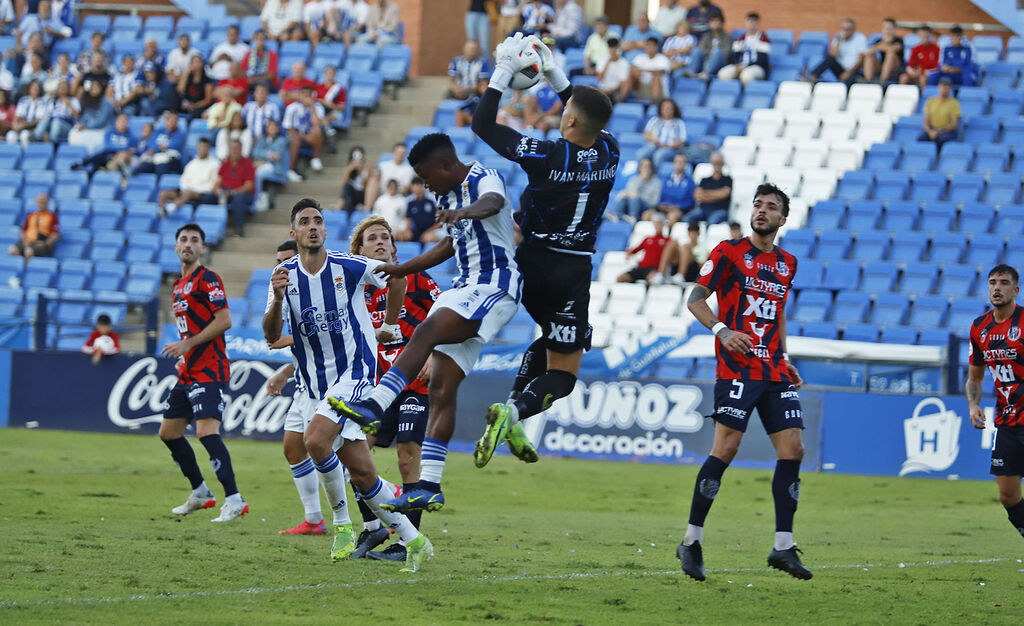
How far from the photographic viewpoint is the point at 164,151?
2456cm

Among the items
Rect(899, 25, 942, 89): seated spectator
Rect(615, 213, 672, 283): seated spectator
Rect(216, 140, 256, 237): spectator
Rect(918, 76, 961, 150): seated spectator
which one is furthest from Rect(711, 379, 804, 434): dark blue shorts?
Rect(216, 140, 256, 237): spectator

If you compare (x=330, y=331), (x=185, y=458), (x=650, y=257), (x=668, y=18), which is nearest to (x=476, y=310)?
(x=330, y=331)

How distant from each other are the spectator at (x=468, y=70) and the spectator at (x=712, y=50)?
149 inches

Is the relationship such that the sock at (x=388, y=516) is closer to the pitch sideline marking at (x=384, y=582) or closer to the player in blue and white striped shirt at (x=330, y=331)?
the player in blue and white striped shirt at (x=330, y=331)

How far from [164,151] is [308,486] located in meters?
16.1

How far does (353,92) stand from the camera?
25625 mm

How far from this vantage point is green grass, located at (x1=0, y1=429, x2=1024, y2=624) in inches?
273

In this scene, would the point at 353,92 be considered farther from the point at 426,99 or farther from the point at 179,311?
the point at 179,311

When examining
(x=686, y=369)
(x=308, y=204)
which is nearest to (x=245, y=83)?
(x=686, y=369)

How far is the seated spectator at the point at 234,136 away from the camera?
2388cm

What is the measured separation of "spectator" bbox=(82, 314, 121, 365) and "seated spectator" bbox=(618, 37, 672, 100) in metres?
9.26

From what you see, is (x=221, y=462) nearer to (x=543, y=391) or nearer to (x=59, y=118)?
(x=543, y=391)

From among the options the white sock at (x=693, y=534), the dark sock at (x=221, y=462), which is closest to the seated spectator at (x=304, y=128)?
the dark sock at (x=221, y=462)

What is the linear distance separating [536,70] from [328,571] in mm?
3170
